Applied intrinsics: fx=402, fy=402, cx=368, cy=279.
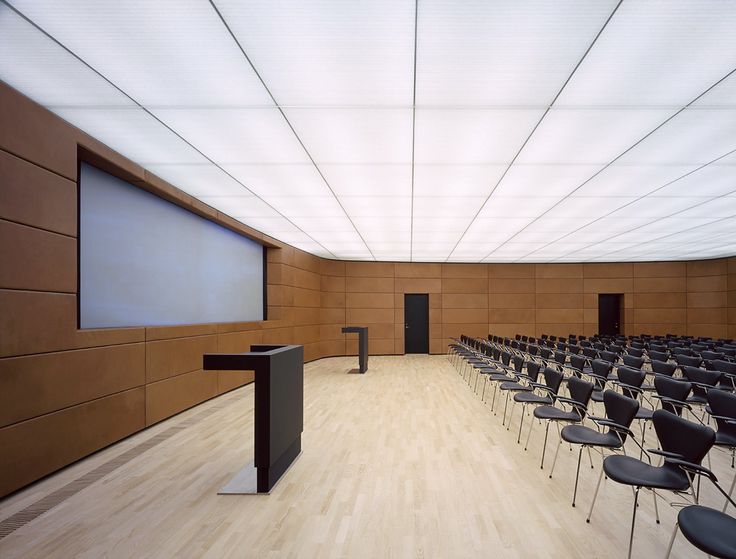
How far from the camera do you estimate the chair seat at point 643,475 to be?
256 centimetres

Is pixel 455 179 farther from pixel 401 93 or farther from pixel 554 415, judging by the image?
pixel 554 415

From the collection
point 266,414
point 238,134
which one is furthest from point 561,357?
point 238,134

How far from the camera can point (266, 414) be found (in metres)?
3.48

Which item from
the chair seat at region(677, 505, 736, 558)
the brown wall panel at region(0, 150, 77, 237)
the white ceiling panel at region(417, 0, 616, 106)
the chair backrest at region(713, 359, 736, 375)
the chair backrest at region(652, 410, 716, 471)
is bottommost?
the chair seat at region(677, 505, 736, 558)

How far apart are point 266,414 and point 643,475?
2.83 m

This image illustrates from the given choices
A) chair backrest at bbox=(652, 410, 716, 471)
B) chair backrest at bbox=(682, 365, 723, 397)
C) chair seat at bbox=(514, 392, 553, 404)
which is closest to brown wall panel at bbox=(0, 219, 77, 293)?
chair seat at bbox=(514, 392, 553, 404)

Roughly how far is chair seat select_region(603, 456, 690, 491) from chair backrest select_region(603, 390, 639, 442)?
1.76ft

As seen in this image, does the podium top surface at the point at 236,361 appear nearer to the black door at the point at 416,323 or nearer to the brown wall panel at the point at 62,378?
the brown wall panel at the point at 62,378

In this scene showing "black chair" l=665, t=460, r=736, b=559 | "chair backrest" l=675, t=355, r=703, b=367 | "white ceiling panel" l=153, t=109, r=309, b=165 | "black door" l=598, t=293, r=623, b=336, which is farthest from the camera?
"black door" l=598, t=293, r=623, b=336

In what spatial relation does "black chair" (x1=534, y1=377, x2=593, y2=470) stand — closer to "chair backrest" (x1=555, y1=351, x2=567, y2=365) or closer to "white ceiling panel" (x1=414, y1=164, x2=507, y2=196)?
"chair backrest" (x1=555, y1=351, x2=567, y2=365)

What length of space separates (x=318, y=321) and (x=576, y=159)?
30.6 ft

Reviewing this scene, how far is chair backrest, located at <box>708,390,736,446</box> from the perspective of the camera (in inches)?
140

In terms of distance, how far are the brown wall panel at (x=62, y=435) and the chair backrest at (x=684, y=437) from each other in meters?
5.08

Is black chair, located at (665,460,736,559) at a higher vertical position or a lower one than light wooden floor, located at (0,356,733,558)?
higher
